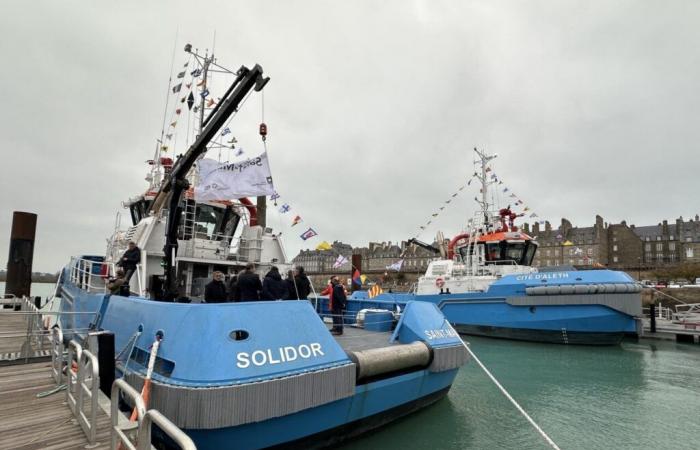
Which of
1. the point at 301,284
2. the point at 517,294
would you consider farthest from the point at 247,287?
the point at 517,294

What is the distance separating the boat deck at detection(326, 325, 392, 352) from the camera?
644cm

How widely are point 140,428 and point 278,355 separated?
1838 mm

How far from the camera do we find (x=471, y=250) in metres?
21.4

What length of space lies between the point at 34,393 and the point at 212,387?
10.8 ft

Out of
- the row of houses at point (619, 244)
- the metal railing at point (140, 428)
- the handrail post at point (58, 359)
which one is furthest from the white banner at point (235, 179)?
the row of houses at point (619, 244)

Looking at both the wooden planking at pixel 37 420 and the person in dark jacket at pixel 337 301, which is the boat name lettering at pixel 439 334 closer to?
the person in dark jacket at pixel 337 301

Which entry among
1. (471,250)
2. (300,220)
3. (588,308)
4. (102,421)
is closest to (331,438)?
(102,421)

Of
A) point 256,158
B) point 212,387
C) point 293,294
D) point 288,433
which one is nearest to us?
point 212,387

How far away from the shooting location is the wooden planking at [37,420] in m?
3.95

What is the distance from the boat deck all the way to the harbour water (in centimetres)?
132

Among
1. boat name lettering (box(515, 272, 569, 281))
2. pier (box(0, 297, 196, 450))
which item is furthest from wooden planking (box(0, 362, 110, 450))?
boat name lettering (box(515, 272, 569, 281))

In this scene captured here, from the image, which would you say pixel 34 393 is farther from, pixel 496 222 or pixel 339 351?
pixel 496 222

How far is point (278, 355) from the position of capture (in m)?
4.74

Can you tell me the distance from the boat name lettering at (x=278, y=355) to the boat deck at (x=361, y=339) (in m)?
1.02
